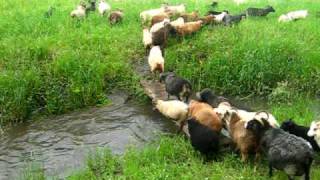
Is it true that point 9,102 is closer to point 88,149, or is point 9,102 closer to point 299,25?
point 88,149

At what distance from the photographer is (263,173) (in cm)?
784

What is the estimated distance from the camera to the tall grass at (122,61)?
1189 cm

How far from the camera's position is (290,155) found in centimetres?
702

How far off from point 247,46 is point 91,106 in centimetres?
383

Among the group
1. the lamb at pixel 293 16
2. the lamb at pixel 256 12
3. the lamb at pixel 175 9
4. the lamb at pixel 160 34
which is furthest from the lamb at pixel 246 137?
the lamb at pixel 175 9

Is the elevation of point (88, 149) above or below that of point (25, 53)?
below

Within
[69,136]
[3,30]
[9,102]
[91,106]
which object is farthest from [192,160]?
[3,30]

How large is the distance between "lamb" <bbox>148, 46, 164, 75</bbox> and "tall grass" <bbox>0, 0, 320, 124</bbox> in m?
0.48

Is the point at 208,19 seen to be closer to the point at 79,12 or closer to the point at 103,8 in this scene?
the point at 103,8

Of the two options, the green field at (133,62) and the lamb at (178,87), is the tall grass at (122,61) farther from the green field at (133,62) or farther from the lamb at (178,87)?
the lamb at (178,87)

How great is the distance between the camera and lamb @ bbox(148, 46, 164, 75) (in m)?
12.3

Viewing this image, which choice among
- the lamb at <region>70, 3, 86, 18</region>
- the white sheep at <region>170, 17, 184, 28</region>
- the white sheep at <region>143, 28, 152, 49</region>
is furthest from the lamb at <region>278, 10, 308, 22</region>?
the lamb at <region>70, 3, 86, 18</region>

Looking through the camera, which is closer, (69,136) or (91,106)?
(69,136)

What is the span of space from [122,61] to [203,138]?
17.7 feet
